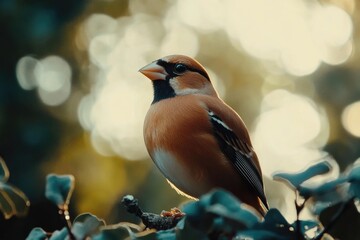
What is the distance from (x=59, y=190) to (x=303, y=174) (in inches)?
18.2

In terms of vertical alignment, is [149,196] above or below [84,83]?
below

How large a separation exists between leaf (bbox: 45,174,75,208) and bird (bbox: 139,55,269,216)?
5.04ft

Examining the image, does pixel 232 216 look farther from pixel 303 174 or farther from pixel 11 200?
pixel 11 200

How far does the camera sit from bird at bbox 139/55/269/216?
3184 mm

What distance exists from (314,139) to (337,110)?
0.49 m

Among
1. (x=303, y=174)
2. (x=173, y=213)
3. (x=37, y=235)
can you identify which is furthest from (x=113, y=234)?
(x=173, y=213)

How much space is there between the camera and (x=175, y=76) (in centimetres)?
361

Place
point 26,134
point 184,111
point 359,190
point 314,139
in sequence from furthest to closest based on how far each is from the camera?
point 314,139
point 26,134
point 184,111
point 359,190

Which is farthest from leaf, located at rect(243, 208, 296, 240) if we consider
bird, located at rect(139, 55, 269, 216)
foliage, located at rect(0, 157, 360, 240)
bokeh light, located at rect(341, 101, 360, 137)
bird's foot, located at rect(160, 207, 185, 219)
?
bokeh light, located at rect(341, 101, 360, 137)

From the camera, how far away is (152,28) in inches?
383

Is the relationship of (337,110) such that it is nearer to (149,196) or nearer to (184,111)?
(149,196)

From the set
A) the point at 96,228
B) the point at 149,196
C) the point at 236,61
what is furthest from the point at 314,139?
the point at 96,228

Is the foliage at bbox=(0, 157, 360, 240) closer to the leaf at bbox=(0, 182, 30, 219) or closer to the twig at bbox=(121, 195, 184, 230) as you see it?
the leaf at bbox=(0, 182, 30, 219)

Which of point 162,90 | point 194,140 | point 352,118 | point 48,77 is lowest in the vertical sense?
point 352,118
